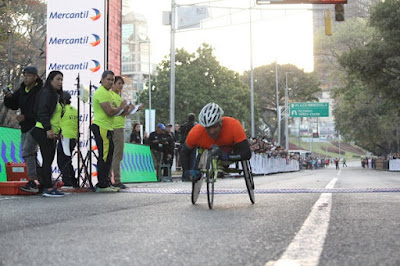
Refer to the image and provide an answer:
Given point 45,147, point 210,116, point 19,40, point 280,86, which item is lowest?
point 45,147

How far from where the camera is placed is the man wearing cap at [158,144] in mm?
18312

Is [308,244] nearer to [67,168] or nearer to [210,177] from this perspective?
[210,177]

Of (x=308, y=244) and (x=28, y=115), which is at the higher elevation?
(x=28, y=115)

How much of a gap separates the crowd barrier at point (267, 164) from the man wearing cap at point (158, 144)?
24.9 feet

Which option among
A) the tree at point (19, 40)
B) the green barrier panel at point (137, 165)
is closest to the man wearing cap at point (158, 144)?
the green barrier panel at point (137, 165)

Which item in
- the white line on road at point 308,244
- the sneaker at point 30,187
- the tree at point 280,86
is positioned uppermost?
the tree at point 280,86

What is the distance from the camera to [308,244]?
396cm

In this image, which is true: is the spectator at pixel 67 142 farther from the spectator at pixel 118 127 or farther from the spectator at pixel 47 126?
the spectator at pixel 47 126

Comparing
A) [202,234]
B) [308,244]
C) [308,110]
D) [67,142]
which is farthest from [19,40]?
[308,110]

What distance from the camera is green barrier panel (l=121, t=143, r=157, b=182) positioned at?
15.8 meters

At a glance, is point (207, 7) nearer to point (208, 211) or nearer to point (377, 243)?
point (208, 211)

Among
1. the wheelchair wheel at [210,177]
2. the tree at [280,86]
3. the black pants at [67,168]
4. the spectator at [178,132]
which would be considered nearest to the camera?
the wheelchair wheel at [210,177]

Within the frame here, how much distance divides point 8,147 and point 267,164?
829 inches

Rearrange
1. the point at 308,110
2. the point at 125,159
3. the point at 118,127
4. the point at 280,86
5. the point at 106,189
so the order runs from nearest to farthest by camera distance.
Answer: the point at 106,189, the point at 118,127, the point at 125,159, the point at 308,110, the point at 280,86
